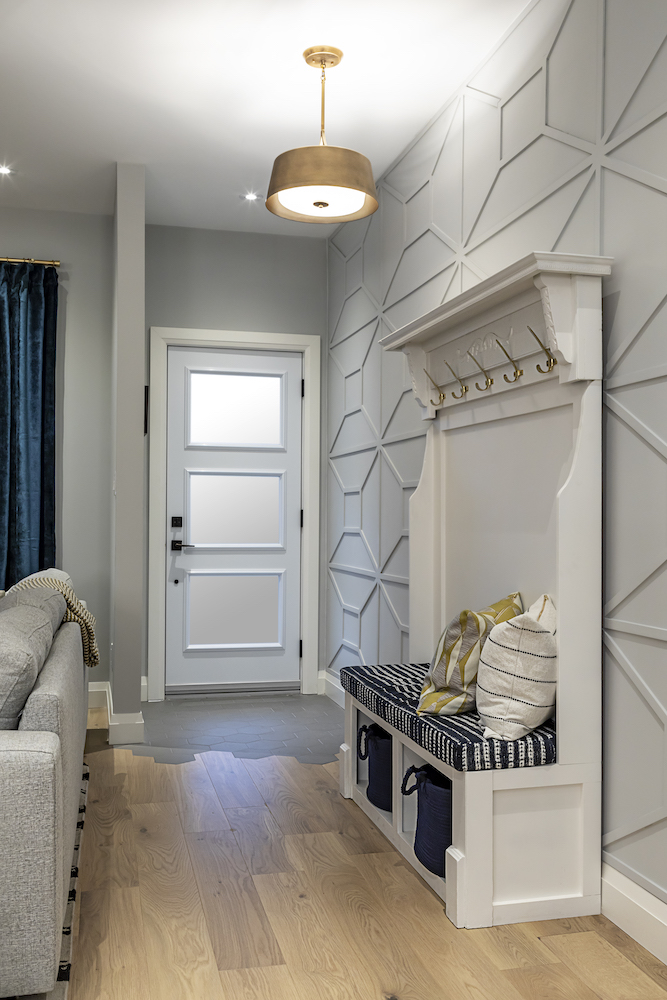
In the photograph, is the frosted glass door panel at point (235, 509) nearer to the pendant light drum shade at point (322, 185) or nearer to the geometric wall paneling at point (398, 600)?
the geometric wall paneling at point (398, 600)

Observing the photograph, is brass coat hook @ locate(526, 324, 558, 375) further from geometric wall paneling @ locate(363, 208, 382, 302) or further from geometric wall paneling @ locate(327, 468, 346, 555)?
geometric wall paneling @ locate(327, 468, 346, 555)

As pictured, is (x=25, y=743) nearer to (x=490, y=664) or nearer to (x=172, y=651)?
(x=490, y=664)

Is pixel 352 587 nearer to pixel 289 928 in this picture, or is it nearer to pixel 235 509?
pixel 235 509

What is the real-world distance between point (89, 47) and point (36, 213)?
6.08 feet

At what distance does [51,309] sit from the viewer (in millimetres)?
4707

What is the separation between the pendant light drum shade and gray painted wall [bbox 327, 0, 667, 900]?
1.49 feet

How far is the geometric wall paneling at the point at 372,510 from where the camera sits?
425 cm

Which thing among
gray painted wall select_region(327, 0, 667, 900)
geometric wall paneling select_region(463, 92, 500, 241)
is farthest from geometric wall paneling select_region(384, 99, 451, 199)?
geometric wall paneling select_region(463, 92, 500, 241)

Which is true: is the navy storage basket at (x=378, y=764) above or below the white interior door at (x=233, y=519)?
below

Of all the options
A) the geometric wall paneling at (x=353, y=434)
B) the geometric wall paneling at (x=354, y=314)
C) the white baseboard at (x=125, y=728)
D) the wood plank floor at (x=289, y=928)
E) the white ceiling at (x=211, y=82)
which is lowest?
the wood plank floor at (x=289, y=928)

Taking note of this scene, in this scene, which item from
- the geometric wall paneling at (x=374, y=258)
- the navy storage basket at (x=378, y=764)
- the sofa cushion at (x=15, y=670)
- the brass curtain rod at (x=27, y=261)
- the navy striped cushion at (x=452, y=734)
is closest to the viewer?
the sofa cushion at (x=15, y=670)

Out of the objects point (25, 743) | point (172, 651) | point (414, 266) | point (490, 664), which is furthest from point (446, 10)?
point (172, 651)

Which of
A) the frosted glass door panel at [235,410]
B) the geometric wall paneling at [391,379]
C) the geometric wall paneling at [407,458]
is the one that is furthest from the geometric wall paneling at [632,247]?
the frosted glass door panel at [235,410]

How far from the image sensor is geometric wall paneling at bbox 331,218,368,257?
4531mm
